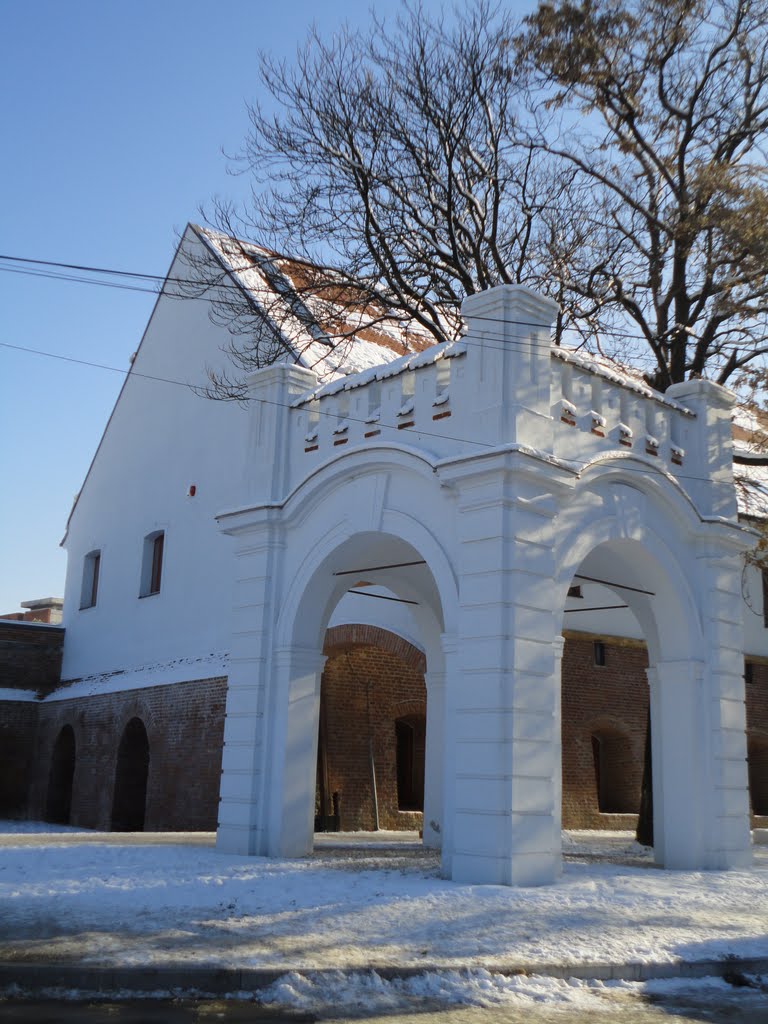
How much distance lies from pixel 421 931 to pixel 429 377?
5914 millimetres

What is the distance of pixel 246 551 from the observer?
1344cm

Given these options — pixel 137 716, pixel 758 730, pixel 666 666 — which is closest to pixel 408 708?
pixel 137 716

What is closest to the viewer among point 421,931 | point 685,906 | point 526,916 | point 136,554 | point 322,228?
point 421,931

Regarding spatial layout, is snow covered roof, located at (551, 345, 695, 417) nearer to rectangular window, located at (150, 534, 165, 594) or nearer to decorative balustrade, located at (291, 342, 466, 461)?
decorative balustrade, located at (291, 342, 466, 461)

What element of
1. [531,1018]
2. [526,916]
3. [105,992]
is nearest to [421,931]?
[526,916]

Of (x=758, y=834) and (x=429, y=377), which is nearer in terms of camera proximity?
(x=429, y=377)

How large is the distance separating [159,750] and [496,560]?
42.1 feet

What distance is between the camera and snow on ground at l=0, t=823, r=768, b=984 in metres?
7.30

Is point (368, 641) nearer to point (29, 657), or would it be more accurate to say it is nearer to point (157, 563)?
point (157, 563)

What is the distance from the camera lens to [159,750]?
21453 millimetres

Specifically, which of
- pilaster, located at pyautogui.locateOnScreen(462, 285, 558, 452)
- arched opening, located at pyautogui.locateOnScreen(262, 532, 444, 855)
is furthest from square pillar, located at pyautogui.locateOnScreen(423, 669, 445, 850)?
pilaster, located at pyautogui.locateOnScreen(462, 285, 558, 452)

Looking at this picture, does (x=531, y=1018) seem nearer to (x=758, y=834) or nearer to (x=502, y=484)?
(x=502, y=484)

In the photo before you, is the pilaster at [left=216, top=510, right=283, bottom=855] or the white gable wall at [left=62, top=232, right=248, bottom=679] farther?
the white gable wall at [left=62, top=232, right=248, bottom=679]

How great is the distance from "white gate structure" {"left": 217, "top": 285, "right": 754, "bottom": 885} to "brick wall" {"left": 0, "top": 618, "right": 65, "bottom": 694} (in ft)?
53.8
